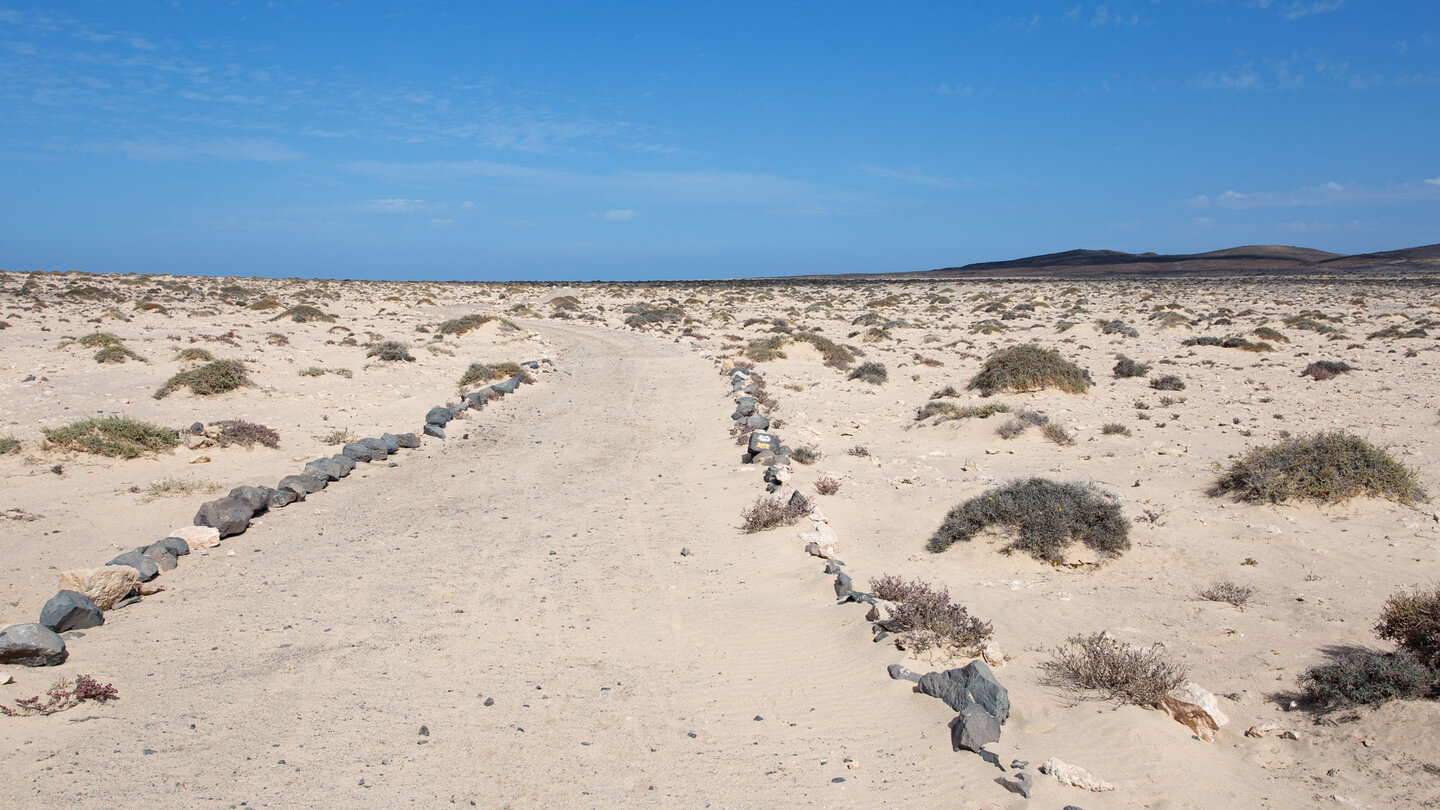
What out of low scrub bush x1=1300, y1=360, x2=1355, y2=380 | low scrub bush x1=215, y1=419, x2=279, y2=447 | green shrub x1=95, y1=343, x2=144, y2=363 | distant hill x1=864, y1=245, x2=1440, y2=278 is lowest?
low scrub bush x1=215, y1=419, x2=279, y2=447

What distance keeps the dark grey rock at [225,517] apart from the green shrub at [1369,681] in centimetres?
951

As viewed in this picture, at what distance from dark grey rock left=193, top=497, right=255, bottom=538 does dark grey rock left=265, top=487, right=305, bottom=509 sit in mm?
685

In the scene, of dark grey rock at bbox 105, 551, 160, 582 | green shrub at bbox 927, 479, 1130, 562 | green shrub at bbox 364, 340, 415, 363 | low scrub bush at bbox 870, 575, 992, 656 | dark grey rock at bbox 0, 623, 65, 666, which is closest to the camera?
dark grey rock at bbox 0, 623, 65, 666

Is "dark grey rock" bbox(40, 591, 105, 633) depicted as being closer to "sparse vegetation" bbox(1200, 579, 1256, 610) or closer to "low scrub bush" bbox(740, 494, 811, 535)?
"low scrub bush" bbox(740, 494, 811, 535)

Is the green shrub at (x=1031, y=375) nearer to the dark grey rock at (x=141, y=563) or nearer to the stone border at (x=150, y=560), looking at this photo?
the stone border at (x=150, y=560)

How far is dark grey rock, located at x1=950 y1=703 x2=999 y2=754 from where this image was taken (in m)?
4.47

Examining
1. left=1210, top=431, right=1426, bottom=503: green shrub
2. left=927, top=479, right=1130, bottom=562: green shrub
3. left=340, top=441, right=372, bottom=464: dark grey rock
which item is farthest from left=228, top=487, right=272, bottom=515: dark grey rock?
left=1210, top=431, right=1426, bottom=503: green shrub

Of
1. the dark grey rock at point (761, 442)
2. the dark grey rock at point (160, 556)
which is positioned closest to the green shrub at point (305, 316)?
the dark grey rock at point (761, 442)

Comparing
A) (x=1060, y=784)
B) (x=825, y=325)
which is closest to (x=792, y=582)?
(x=1060, y=784)

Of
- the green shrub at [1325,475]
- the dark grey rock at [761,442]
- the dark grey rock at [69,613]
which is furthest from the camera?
the dark grey rock at [761,442]

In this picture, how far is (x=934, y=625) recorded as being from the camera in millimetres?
5688

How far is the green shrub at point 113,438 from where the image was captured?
10.7 metres

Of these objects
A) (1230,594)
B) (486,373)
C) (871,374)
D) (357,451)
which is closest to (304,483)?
(357,451)

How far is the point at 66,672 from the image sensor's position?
530 cm
